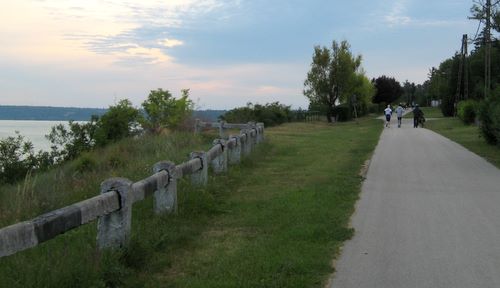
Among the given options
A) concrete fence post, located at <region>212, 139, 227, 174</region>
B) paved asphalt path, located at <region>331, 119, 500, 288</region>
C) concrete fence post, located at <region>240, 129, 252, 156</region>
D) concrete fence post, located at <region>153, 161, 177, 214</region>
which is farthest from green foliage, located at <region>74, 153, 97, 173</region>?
concrete fence post, located at <region>153, 161, 177, 214</region>

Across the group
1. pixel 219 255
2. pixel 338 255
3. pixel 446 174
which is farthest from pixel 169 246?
pixel 446 174

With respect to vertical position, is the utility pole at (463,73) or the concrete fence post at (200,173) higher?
the utility pole at (463,73)

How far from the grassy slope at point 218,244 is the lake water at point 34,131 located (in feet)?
59.9

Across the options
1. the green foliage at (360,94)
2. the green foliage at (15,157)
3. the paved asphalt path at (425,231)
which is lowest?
the green foliage at (15,157)

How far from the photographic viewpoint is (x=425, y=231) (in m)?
7.66

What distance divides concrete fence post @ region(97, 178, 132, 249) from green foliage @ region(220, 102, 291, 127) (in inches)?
1259

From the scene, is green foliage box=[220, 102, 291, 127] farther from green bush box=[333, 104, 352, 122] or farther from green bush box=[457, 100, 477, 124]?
green bush box=[457, 100, 477, 124]

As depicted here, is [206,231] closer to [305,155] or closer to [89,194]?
[89,194]

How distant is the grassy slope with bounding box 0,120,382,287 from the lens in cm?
512

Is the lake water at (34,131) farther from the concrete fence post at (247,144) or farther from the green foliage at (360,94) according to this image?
the green foliage at (360,94)

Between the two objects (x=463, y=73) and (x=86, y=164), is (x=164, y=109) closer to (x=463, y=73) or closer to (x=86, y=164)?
(x=86, y=164)

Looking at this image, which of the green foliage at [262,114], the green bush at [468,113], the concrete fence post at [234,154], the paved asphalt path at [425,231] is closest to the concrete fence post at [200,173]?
the paved asphalt path at [425,231]

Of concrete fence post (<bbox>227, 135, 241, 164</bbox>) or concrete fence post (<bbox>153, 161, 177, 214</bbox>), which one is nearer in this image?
concrete fence post (<bbox>153, 161, 177, 214</bbox>)

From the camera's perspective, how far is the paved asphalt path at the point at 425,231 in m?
5.68
